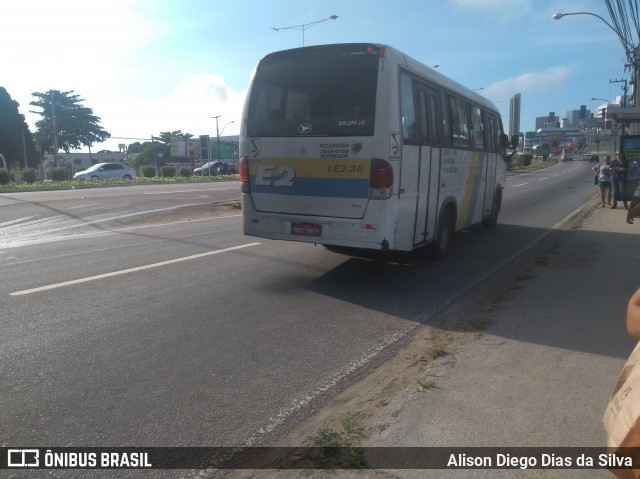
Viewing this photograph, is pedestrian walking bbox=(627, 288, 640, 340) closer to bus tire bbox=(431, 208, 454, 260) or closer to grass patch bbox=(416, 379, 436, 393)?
grass patch bbox=(416, 379, 436, 393)

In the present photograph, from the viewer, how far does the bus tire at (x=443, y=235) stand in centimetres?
920

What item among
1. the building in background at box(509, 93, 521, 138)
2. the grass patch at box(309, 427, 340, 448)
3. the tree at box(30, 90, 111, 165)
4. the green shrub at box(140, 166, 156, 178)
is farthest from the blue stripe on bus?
the tree at box(30, 90, 111, 165)

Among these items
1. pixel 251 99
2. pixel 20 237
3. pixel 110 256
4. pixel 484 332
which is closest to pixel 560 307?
pixel 484 332

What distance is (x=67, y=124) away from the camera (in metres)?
77.8

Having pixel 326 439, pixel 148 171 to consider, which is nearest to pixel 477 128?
pixel 326 439

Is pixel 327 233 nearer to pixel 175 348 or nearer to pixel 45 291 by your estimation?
pixel 175 348

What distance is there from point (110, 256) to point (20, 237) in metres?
4.29

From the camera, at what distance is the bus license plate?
7.52m

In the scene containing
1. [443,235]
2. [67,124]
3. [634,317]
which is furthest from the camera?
Answer: [67,124]

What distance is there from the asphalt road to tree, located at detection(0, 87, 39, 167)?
6468 centimetres

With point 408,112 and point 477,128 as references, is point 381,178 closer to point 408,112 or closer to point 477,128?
point 408,112

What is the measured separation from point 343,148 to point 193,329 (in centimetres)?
308

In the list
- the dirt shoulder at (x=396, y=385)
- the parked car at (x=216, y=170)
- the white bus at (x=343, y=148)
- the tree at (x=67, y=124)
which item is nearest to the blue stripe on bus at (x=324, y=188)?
the white bus at (x=343, y=148)

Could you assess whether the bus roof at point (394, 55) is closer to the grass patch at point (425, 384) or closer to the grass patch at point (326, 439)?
the grass patch at point (425, 384)
